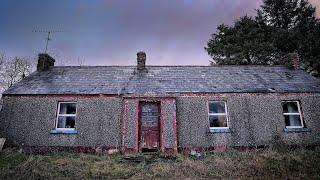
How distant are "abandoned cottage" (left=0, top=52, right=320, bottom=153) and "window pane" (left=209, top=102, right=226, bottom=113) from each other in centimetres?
6

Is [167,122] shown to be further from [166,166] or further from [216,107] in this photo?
[166,166]

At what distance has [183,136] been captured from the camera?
14.3 meters

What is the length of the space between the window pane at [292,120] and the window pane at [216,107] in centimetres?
364

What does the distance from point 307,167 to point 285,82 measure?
23.4 ft

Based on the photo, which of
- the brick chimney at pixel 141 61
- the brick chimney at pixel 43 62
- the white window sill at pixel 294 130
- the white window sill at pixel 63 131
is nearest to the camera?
the white window sill at pixel 63 131

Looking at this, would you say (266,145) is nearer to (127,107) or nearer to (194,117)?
(194,117)

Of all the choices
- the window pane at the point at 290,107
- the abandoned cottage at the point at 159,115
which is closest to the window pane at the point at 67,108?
the abandoned cottage at the point at 159,115

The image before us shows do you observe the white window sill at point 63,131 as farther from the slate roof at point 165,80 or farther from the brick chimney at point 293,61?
the brick chimney at point 293,61

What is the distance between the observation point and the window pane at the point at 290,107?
605 inches

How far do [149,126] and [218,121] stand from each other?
152 inches

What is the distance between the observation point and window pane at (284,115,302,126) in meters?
15.1

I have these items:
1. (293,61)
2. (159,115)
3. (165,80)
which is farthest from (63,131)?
(293,61)

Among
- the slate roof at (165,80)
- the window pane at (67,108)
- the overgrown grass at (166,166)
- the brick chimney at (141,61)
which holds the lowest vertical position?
the overgrown grass at (166,166)

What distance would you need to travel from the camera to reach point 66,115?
→ 14852 millimetres
